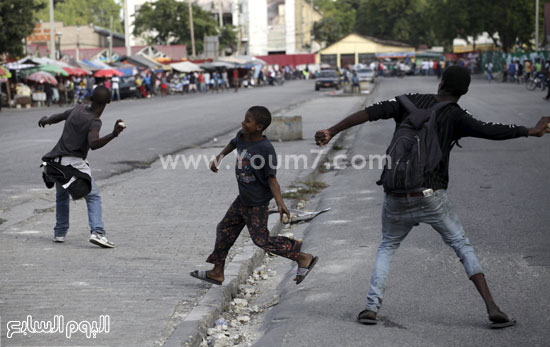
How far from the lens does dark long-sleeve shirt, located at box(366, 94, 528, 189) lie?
197 inches

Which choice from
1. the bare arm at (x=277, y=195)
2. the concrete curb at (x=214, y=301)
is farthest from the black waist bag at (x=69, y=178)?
the bare arm at (x=277, y=195)

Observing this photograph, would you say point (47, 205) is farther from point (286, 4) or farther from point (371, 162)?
point (286, 4)

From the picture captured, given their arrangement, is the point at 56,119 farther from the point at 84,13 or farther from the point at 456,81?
the point at 84,13

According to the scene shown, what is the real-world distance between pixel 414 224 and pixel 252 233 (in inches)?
52.8

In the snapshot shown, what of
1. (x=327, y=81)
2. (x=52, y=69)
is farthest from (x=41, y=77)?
(x=327, y=81)

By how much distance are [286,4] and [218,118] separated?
283 feet

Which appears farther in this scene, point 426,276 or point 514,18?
point 514,18

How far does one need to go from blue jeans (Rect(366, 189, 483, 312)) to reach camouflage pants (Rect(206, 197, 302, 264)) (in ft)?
3.12

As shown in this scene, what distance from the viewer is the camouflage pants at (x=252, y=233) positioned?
592 cm

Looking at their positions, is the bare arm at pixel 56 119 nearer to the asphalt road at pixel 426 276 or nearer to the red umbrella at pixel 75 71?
the asphalt road at pixel 426 276

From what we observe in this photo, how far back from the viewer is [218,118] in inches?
1105

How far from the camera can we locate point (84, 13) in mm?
154750

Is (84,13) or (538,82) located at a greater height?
(84,13)

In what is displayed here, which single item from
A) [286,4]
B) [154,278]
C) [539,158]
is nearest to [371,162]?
[539,158]
